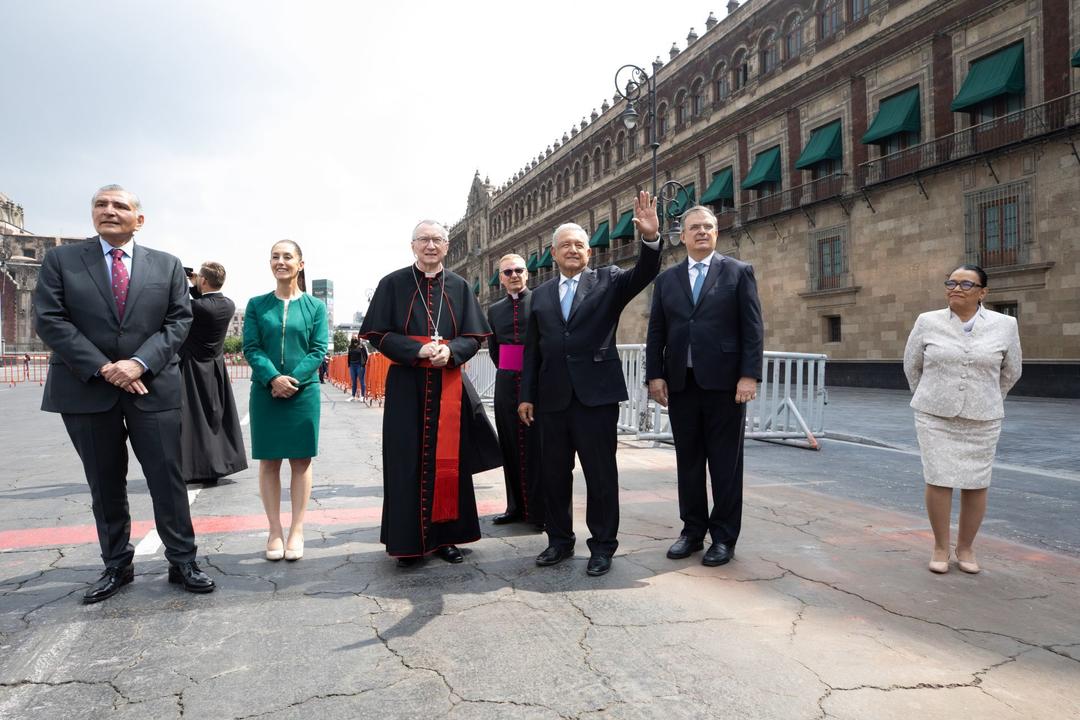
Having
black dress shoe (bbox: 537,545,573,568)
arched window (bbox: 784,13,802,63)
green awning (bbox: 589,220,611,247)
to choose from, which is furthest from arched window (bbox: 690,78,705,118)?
black dress shoe (bbox: 537,545,573,568)

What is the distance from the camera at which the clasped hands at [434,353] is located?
12.1 feet

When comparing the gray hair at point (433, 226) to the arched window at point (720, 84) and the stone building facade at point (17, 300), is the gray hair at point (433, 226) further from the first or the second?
the stone building facade at point (17, 300)

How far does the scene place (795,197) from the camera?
24891 mm

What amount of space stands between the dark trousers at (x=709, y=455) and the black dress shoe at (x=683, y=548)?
4cm

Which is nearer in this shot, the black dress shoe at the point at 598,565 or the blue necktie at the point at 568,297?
the black dress shoe at the point at 598,565

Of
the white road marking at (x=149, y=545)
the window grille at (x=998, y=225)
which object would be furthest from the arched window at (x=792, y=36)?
the white road marking at (x=149, y=545)

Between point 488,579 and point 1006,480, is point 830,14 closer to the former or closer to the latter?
point 1006,480

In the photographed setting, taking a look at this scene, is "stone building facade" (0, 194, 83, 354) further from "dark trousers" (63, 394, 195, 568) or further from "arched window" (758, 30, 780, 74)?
"dark trousers" (63, 394, 195, 568)

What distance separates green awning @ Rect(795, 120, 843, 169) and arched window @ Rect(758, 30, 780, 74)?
4.04 meters

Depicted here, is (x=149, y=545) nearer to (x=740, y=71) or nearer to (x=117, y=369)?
(x=117, y=369)

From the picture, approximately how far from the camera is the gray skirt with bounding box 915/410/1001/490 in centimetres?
347

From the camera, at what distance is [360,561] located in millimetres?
3787

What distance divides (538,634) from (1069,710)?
171cm

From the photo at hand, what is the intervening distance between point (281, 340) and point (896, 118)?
71.3 ft
